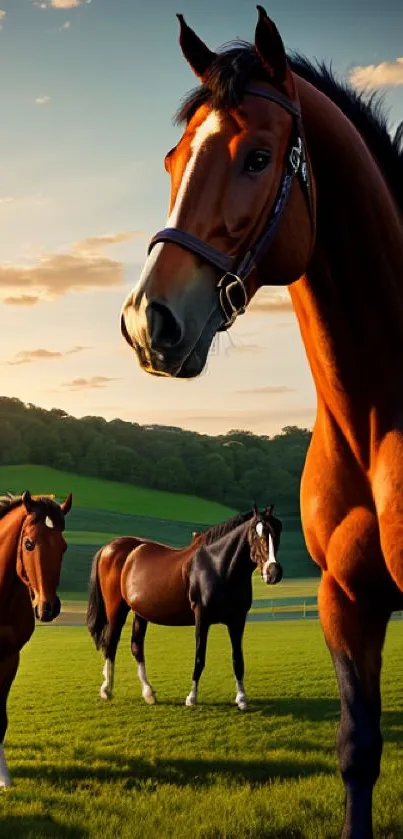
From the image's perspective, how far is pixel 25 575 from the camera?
21.2ft

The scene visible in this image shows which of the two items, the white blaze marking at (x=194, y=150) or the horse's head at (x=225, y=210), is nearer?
the horse's head at (x=225, y=210)

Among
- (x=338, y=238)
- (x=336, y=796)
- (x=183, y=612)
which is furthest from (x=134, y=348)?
(x=183, y=612)

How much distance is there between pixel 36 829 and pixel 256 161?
4631 millimetres

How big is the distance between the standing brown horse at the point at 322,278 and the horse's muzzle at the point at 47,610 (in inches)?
127

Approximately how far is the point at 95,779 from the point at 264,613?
2173cm

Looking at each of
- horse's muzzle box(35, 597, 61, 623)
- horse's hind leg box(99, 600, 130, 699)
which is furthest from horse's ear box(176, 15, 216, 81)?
horse's hind leg box(99, 600, 130, 699)

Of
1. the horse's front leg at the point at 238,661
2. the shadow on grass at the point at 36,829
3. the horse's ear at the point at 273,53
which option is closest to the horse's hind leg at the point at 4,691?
the shadow on grass at the point at 36,829

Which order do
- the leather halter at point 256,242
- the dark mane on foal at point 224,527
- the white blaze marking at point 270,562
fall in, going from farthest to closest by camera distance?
the dark mane on foal at point 224,527 → the white blaze marking at point 270,562 → the leather halter at point 256,242

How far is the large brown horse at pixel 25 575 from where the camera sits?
6.27 metres

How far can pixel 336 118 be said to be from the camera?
314 cm

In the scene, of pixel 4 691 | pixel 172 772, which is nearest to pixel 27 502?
pixel 4 691

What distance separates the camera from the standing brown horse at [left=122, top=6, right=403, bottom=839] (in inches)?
101

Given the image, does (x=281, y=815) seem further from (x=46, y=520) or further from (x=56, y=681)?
(x=56, y=681)

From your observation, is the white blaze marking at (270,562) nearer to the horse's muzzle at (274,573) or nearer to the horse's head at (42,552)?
the horse's muzzle at (274,573)
